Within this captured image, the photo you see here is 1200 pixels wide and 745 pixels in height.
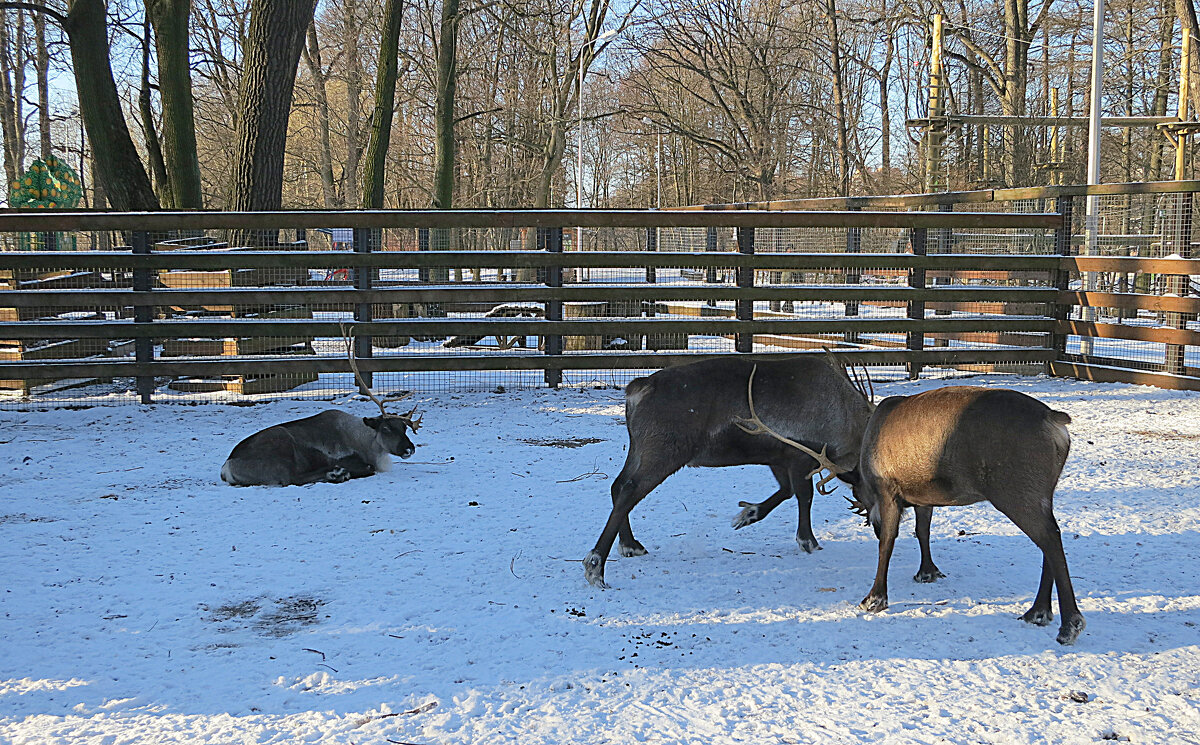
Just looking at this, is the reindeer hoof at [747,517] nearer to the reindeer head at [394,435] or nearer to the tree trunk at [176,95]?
the reindeer head at [394,435]

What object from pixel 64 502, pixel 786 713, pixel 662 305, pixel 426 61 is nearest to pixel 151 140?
pixel 662 305

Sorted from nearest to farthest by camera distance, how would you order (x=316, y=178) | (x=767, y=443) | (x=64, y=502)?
(x=767, y=443) < (x=64, y=502) < (x=316, y=178)

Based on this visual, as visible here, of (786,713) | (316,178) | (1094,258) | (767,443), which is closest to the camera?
(786,713)

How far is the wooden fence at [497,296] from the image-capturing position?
9203 mm

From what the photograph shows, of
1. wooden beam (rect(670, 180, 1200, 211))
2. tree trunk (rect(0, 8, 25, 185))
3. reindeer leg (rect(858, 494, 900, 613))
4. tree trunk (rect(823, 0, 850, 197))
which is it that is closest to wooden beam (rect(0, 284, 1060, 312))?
wooden beam (rect(670, 180, 1200, 211))

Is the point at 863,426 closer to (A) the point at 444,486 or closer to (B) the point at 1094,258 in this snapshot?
(A) the point at 444,486

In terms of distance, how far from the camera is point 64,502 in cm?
586

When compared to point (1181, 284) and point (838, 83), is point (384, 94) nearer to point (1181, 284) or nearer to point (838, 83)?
point (1181, 284)

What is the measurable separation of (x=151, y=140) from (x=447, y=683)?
19.0 metres

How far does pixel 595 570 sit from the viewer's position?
4.45 meters

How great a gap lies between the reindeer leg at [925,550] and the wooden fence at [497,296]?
4.55 meters

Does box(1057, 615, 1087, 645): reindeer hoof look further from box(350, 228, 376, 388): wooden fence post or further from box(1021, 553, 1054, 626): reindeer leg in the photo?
box(350, 228, 376, 388): wooden fence post

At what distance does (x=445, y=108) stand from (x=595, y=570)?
16687 mm

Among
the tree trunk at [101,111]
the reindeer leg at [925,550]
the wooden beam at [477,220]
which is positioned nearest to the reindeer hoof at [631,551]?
the reindeer leg at [925,550]
